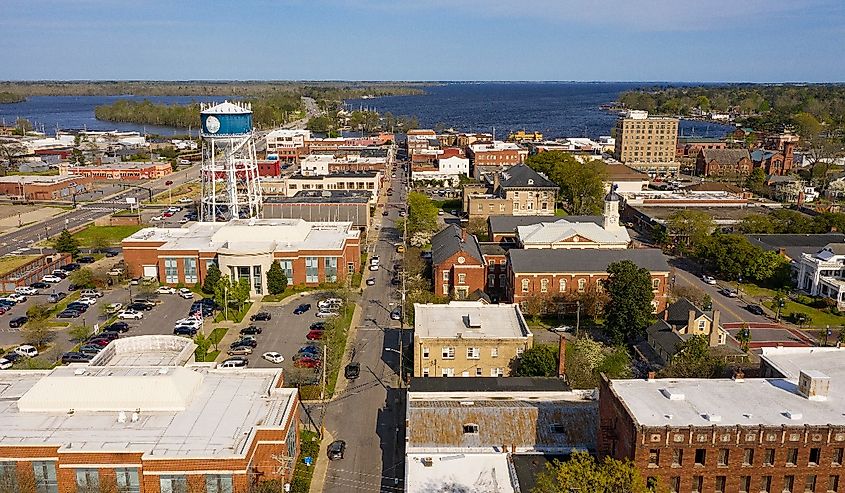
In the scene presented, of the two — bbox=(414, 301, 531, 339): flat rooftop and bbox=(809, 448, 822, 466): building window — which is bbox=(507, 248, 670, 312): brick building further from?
bbox=(809, 448, 822, 466): building window

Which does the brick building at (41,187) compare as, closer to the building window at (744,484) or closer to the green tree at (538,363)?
the green tree at (538,363)

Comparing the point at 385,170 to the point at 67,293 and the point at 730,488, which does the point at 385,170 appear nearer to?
the point at 67,293

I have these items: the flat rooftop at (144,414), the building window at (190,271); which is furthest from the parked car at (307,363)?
the building window at (190,271)

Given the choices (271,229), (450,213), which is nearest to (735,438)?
(271,229)

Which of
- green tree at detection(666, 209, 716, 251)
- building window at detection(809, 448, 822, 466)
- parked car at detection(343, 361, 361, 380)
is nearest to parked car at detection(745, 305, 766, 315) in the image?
green tree at detection(666, 209, 716, 251)

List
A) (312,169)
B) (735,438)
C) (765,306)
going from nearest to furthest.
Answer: (735,438) → (765,306) → (312,169)

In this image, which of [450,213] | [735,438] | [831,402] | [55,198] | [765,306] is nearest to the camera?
[735,438]

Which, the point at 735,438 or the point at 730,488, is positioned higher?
the point at 735,438
